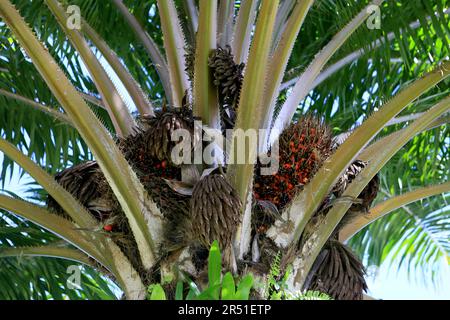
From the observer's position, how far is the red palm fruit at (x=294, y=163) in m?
3.12

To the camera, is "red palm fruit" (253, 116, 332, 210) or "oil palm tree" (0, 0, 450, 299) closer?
"oil palm tree" (0, 0, 450, 299)

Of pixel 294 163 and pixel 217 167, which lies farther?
pixel 294 163

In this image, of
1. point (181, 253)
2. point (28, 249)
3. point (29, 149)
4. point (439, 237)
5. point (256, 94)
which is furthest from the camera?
point (439, 237)

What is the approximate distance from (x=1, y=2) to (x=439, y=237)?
12.3 feet

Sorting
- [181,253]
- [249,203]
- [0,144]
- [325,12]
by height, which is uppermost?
[325,12]

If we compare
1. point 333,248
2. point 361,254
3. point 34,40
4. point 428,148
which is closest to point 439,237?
point 361,254

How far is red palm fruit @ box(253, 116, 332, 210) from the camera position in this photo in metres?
3.12

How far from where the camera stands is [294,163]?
3.15m

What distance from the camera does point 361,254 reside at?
5719 millimetres

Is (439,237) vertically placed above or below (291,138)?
below

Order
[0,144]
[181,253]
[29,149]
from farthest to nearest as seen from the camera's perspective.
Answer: [29,149] < [0,144] < [181,253]

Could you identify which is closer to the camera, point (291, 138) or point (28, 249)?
point (291, 138)

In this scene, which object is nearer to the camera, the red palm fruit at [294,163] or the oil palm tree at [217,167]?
the oil palm tree at [217,167]

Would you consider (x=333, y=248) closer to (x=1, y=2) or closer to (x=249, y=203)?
A: (x=249, y=203)
